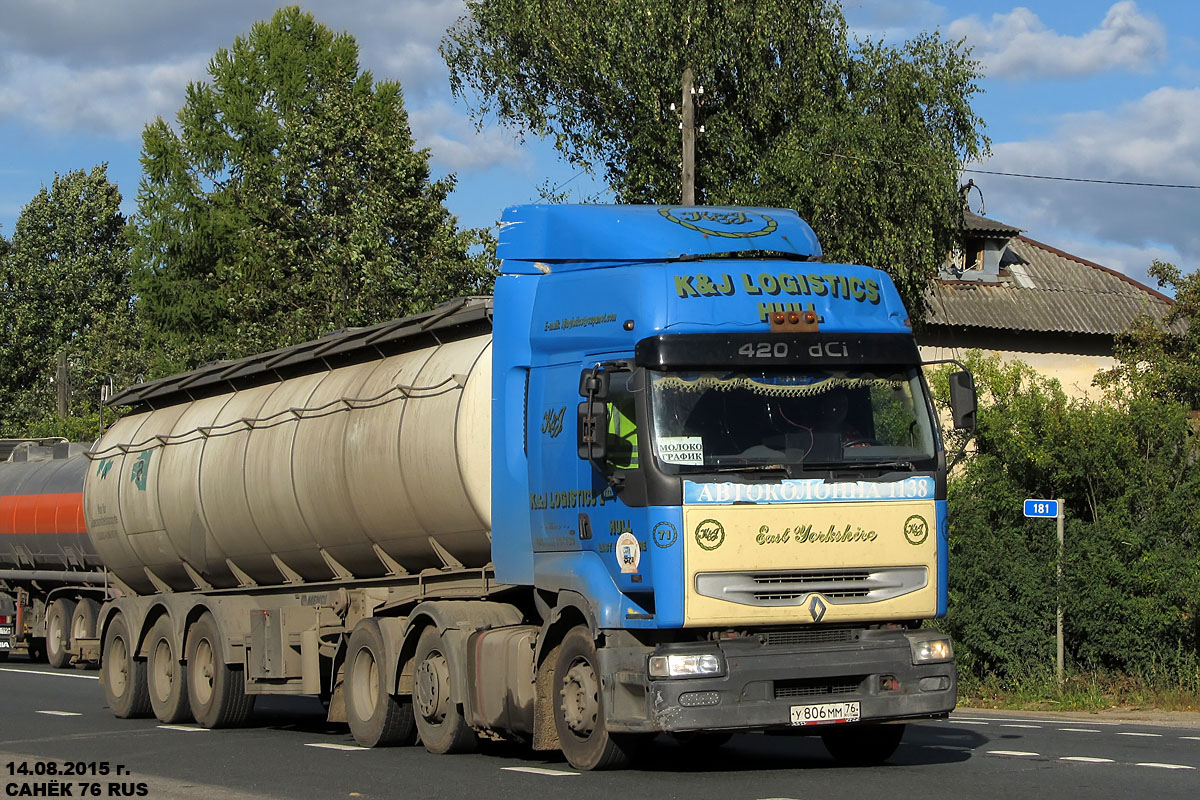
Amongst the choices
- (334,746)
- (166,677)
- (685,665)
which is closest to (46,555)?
(166,677)

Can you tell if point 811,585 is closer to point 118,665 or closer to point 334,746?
point 334,746

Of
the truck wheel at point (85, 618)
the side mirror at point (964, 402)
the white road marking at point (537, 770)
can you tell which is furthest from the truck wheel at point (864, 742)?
the truck wheel at point (85, 618)

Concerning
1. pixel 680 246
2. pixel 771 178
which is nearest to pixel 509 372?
pixel 680 246

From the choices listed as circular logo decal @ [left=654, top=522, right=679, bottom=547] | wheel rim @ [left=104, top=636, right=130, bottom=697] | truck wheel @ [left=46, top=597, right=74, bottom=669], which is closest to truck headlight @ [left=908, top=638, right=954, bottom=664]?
circular logo decal @ [left=654, top=522, right=679, bottom=547]

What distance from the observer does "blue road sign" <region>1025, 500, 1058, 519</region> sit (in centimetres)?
2061

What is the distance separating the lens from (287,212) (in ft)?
126

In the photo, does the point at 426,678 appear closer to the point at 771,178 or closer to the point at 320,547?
the point at 320,547

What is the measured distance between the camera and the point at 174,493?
Answer: 1916 centimetres

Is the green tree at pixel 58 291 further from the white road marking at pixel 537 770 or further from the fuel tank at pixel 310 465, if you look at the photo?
the white road marking at pixel 537 770

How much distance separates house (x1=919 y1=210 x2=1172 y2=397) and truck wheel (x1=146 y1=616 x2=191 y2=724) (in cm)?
2780

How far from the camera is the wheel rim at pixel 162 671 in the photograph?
18.7 meters

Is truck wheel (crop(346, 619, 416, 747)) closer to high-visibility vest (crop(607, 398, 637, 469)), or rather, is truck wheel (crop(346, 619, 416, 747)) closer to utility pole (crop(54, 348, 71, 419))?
high-visibility vest (crop(607, 398, 637, 469))

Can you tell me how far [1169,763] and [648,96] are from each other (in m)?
21.1

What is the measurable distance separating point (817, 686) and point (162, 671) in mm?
9880
